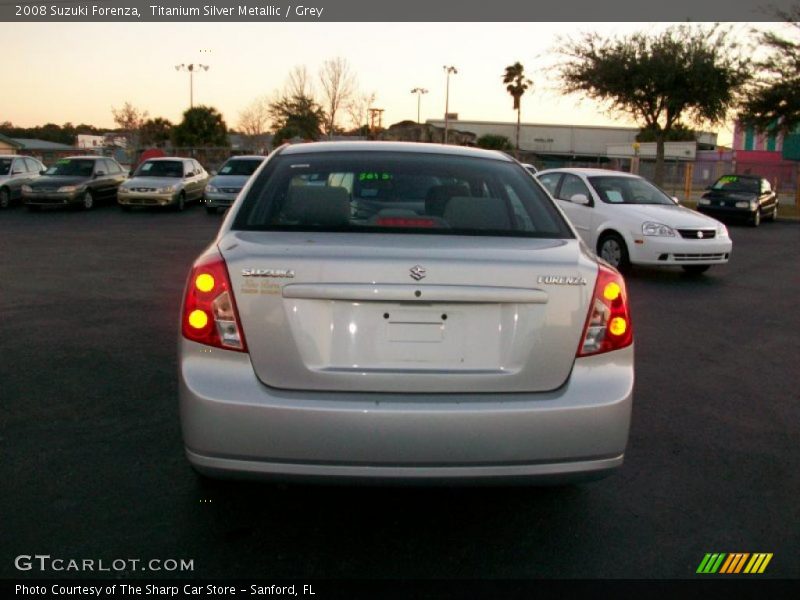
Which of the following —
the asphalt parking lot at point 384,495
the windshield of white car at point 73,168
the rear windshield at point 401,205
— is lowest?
the asphalt parking lot at point 384,495

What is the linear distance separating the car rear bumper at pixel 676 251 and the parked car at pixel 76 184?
52.5ft

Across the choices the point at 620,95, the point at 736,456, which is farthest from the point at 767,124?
the point at 736,456

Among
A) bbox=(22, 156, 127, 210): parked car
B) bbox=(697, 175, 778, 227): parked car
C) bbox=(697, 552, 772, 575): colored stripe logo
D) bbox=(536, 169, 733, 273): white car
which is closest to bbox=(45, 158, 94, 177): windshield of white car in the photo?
bbox=(22, 156, 127, 210): parked car

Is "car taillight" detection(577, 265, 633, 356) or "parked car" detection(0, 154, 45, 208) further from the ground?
"car taillight" detection(577, 265, 633, 356)

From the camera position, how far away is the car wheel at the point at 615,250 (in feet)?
37.8

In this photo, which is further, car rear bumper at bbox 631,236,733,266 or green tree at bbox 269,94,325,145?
green tree at bbox 269,94,325,145

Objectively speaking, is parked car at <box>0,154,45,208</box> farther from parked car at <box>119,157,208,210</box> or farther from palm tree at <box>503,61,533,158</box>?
palm tree at <box>503,61,533,158</box>

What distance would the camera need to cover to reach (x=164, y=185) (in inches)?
870

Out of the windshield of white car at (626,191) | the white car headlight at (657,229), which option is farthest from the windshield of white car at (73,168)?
the white car headlight at (657,229)

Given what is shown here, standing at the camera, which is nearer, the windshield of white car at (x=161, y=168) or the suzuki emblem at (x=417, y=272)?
the suzuki emblem at (x=417, y=272)

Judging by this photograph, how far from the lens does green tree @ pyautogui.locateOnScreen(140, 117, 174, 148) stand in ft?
218

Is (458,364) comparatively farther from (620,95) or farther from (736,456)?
(620,95)

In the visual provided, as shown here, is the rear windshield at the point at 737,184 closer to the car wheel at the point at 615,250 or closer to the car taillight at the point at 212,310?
the car wheel at the point at 615,250

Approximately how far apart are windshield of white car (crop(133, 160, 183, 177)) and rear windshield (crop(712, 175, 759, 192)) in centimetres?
1631
